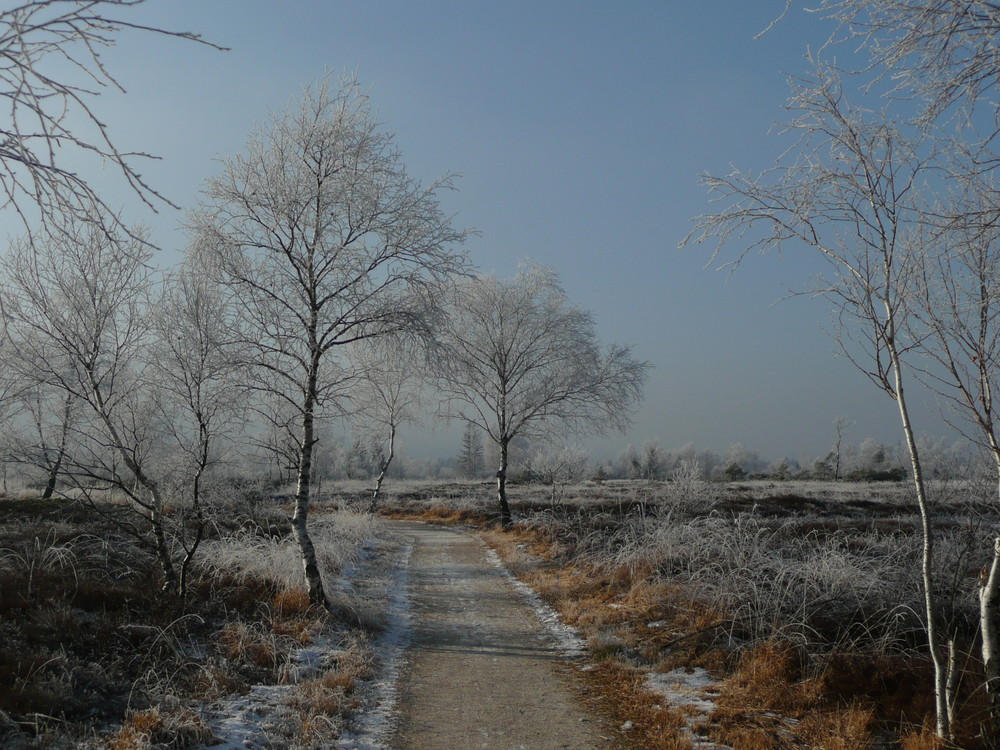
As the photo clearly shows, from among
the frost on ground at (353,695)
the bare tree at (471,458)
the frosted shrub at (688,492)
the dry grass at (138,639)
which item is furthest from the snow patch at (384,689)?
the bare tree at (471,458)

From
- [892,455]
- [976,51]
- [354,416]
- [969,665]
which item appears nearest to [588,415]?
[354,416]

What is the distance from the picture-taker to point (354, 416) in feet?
30.4

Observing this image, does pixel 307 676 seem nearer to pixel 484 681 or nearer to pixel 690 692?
pixel 484 681

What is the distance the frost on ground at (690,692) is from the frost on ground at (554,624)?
4.11 feet

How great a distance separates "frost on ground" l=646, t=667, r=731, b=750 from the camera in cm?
510

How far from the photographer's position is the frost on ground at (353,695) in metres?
4.84

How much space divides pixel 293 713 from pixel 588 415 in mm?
15878

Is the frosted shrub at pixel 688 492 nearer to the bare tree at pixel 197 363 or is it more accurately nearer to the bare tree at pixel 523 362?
the bare tree at pixel 523 362

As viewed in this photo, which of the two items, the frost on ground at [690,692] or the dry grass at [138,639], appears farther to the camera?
the frost on ground at [690,692]

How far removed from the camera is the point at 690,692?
5887 millimetres

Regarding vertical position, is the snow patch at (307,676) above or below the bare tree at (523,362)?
below

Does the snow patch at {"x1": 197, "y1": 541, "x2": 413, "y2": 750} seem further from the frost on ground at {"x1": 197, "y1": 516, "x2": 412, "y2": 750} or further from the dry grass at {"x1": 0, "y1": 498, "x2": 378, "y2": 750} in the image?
the dry grass at {"x1": 0, "y1": 498, "x2": 378, "y2": 750}

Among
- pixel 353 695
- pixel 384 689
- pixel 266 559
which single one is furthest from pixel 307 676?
pixel 266 559

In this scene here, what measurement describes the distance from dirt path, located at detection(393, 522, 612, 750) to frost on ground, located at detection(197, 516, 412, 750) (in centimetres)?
19
